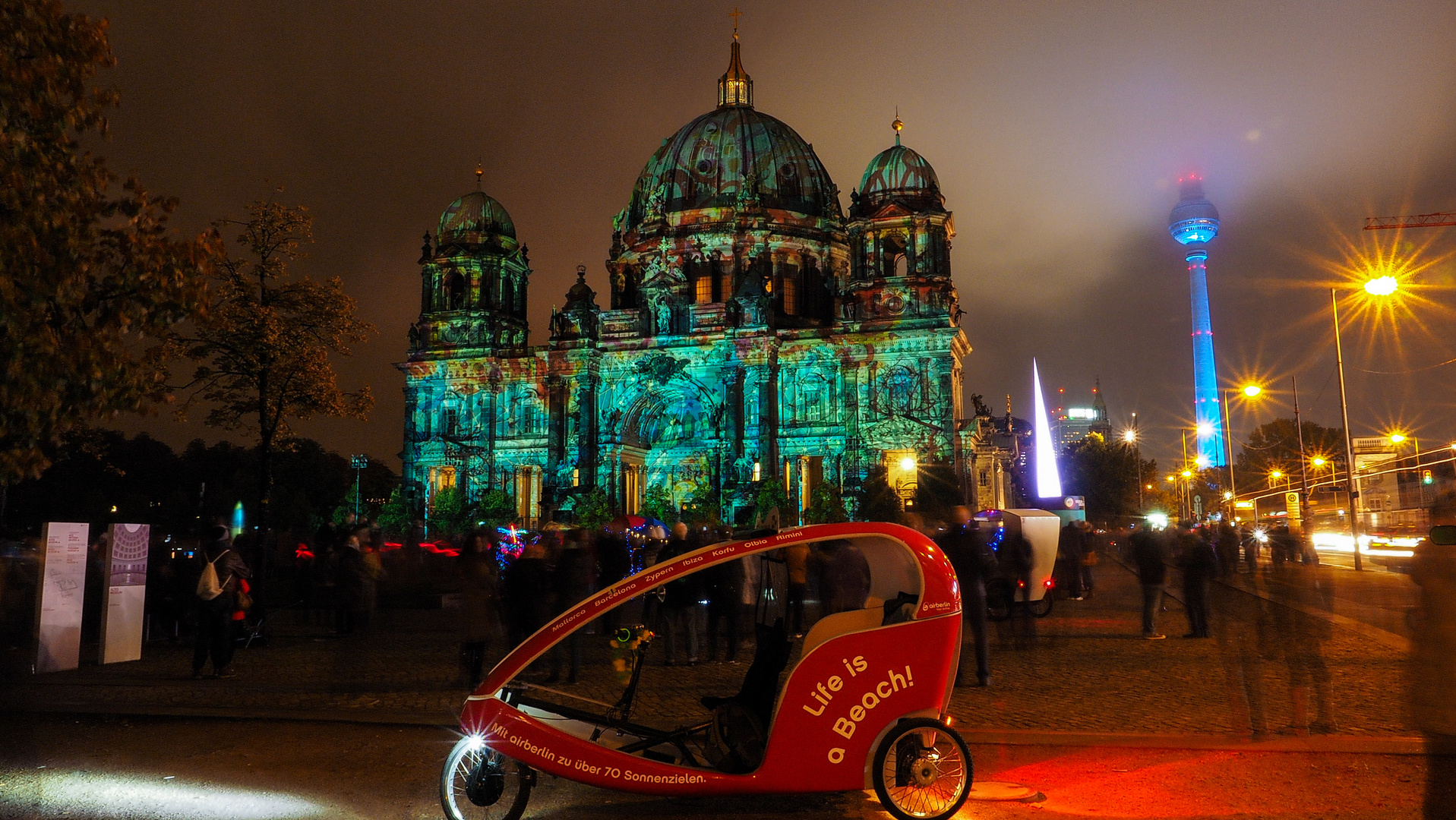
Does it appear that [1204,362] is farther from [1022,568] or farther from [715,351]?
[1022,568]

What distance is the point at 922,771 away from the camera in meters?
6.41

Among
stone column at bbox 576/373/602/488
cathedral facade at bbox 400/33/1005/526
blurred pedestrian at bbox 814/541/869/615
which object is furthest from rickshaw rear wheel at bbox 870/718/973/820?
stone column at bbox 576/373/602/488

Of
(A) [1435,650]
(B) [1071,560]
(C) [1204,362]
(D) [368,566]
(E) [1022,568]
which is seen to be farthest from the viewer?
(C) [1204,362]

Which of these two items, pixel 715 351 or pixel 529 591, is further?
pixel 715 351

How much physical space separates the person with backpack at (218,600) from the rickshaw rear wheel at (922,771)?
30.6 ft

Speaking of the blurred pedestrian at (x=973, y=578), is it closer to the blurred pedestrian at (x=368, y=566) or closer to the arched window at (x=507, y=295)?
the blurred pedestrian at (x=368, y=566)

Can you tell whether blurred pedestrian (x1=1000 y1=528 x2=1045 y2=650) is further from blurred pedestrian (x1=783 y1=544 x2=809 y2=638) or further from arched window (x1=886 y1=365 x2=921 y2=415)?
arched window (x1=886 y1=365 x2=921 y2=415)

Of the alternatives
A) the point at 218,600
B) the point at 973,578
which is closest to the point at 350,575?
the point at 218,600

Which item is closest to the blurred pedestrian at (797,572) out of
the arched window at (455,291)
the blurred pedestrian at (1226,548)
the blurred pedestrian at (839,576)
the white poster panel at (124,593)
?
the blurred pedestrian at (839,576)

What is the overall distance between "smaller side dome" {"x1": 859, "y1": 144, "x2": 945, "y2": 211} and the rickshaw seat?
55.8 m

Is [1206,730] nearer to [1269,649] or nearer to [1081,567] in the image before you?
[1269,649]

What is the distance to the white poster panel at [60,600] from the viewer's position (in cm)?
1360

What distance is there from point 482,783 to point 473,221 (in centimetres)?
6625

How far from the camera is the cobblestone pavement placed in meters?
9.15
